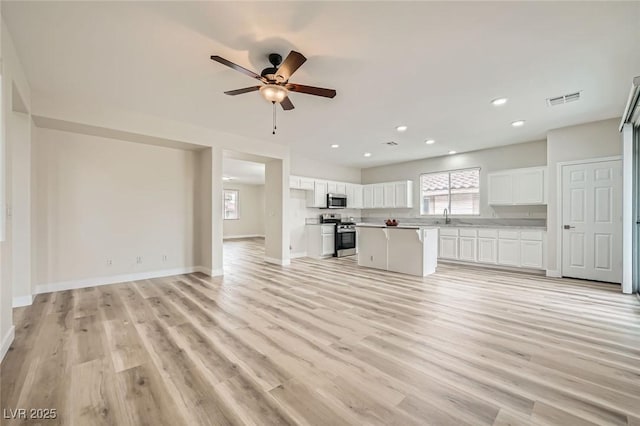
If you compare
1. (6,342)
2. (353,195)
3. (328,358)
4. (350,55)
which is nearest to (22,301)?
(6,342)

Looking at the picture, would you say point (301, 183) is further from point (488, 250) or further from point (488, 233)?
point (488, 250)

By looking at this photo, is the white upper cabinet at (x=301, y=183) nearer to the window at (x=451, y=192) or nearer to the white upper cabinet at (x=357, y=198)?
the white upper cabinet at (x=357, y=198)

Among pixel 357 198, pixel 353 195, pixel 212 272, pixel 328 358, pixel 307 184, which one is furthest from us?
pixel 357 198

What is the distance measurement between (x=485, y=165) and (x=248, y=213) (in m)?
9.96

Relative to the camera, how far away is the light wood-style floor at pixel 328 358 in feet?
5.27

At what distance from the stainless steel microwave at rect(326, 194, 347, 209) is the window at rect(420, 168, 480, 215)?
217 cm

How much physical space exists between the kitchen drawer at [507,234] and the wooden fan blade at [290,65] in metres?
5.39

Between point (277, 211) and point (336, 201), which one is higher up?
point (336, 201)

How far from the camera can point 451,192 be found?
7109 mm

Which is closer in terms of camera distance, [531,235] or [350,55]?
[350,55]

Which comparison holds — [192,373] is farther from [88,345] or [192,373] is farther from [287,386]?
[88,345]

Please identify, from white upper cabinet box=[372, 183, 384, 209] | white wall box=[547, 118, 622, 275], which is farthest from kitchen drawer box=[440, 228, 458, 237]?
white upper cabinet box=[372, 183, 384, 209]

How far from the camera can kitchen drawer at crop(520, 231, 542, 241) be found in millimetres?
5321

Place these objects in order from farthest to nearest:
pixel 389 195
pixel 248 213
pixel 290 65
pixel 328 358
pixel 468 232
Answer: pixel 248 213, pixel 389 195, pixel 468 232, pixel 290 65, pixel 328 358
